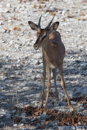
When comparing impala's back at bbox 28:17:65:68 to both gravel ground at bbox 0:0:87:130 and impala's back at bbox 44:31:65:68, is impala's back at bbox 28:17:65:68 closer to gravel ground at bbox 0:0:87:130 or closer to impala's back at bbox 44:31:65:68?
impala's back at bbox 44:31:65:68

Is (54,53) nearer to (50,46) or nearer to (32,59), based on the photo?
(50,46)

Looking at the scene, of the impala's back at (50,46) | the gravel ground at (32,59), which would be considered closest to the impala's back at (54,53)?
the impala's back at (50,46)

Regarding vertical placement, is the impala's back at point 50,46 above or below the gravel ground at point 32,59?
above

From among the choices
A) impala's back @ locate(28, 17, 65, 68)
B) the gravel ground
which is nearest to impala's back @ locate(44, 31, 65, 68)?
impala's back @ locate(28, 17, 65, 68)

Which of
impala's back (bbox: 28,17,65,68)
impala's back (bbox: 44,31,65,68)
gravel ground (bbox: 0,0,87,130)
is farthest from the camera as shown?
gravel ground (bbox: 0,0,87,130)

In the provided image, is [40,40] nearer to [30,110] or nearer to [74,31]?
[30,110]

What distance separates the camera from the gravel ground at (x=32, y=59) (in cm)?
728

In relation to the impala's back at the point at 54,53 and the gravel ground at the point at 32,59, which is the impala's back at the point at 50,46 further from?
the gravel ground at the point at 32,59

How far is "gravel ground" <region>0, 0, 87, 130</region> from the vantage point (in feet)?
23.9

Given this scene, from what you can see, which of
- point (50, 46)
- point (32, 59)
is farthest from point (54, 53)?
point (32, 59)

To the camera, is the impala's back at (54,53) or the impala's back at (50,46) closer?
the impala's back at (50,46)

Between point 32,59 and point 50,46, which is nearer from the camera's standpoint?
point 50,46

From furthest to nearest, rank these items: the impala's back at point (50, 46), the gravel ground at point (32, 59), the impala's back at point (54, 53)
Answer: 1. the gravel ground at point (32, 59)
2. the impala's back at point (54, 53)
3. the impala's back at point (50, 46)

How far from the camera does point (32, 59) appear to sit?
419 inches
